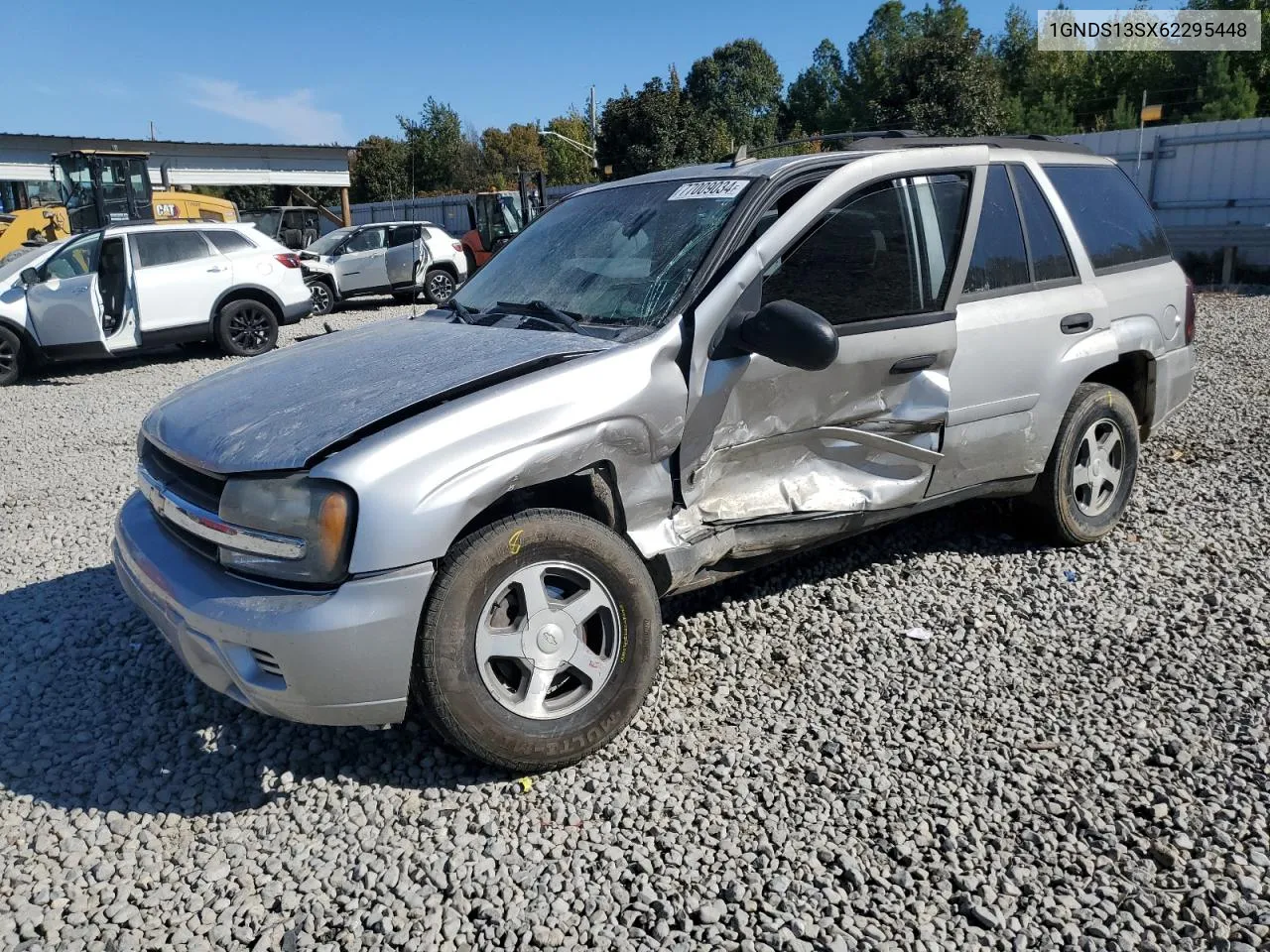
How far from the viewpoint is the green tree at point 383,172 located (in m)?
51.5

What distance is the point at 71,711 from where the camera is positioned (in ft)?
11.3

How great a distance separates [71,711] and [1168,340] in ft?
16.7

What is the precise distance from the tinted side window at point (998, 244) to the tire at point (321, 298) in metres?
14.9

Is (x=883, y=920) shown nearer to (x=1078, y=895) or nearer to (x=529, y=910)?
(x=1078, y=895)

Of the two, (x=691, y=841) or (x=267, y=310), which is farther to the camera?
(x=267, y=310)

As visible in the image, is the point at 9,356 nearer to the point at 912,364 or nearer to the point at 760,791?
the point at 912,364

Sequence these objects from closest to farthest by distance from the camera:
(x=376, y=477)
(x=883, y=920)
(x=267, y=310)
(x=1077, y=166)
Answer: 1. (x=883, y=920)
2. (x=376, y=477)
3. (x=1077, y=166)
4. (x=267, y=310)

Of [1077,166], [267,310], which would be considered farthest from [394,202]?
[1077,166]

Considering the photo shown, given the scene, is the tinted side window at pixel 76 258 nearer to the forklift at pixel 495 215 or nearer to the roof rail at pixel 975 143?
the roof rail at pixel 975 143

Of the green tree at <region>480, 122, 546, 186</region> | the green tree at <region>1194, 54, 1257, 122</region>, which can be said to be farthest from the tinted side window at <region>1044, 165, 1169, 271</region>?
the green tree at <region>480, 122, 546, 186</region>

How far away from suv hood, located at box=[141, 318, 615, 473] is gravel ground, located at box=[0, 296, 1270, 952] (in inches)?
40.4

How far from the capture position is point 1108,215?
4586 millimetres

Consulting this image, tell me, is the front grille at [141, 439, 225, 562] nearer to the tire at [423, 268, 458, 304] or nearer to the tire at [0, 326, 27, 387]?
the tire at [0, 326, 27, 387]

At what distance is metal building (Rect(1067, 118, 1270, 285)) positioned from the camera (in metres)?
15.8
